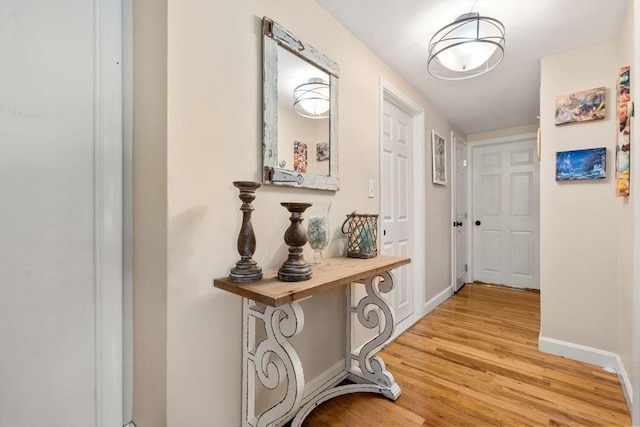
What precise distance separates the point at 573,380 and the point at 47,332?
8.88ft

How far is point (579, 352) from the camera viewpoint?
2.04 metres

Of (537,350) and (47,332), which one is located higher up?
(47,332)

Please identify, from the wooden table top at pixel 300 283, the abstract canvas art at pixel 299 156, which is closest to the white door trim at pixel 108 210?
the wooden table top at pixel 300 283

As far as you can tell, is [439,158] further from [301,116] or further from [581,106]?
[301,116]

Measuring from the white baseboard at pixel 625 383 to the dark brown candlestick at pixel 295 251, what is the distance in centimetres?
185

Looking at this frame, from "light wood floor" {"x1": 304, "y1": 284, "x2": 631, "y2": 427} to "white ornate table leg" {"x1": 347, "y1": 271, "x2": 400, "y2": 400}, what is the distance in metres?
0.08

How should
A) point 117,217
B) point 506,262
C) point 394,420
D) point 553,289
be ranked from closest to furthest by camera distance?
point 117,217 < point 394,420 < point 553,289 < point 506,262

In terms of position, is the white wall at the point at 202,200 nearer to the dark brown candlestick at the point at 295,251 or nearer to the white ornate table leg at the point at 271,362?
the white ornate table leg at the point at 271,362

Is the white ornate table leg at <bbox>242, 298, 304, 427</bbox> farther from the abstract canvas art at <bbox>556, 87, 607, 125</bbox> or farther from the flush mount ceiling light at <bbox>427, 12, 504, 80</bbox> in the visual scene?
the abstract canvas art at <bbox>556, 87, 607, 125</bbox>

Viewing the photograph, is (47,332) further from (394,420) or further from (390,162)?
(390,162)

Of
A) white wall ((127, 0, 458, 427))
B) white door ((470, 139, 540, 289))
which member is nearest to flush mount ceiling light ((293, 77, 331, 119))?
white wall ((127, 0, 458, 427))

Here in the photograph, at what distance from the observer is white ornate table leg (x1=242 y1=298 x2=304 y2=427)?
102 cm

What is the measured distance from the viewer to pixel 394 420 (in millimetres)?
1430

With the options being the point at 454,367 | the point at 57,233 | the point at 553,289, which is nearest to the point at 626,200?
the point at 553,289
